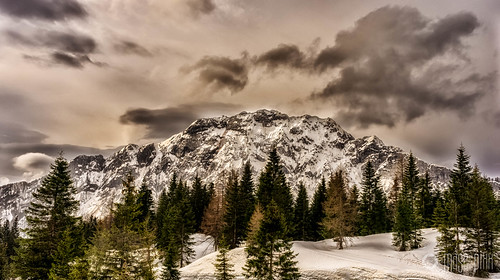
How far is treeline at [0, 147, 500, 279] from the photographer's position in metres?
27.5

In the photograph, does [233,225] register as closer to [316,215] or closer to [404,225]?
[316,215]

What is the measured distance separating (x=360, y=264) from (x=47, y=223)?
33.8 meters

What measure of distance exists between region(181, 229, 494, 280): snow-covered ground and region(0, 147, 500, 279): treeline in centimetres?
175

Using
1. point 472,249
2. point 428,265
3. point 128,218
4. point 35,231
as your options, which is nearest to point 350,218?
point 428,265

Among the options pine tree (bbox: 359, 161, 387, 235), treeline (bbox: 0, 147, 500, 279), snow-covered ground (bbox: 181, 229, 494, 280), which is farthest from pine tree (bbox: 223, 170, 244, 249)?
pine tree (bbox: 359, 161, 387, 235)

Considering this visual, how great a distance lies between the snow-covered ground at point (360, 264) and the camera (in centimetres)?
3725

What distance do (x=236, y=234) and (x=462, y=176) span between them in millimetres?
39867

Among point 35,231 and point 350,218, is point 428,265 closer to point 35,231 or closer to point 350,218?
point 350,218

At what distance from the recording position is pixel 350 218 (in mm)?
52562

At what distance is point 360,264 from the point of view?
3925cm

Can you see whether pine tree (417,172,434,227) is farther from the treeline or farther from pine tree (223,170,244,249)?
pine tree (223,170,244,249)

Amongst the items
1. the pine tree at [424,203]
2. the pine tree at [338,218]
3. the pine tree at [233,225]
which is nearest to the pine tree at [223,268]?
the pine tree at [233,225]

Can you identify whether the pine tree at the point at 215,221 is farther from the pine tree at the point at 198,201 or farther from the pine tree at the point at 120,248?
the pine tree at the point at 120,248

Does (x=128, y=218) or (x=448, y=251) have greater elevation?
(x=128, y=218)
